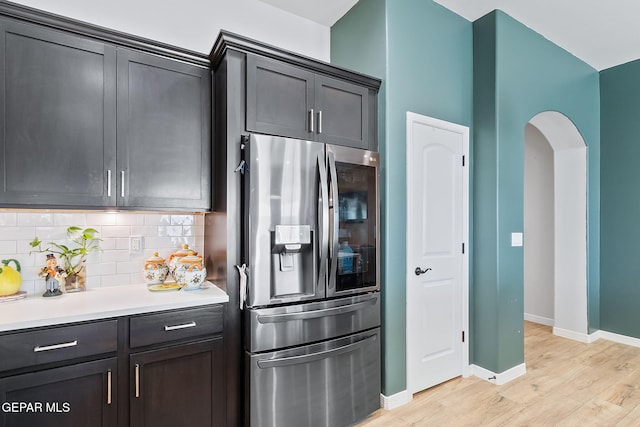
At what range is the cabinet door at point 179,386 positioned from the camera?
69.4 inches

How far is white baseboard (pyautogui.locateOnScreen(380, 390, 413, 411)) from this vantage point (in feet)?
8.27

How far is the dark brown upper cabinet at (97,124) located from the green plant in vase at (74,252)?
0.36 m

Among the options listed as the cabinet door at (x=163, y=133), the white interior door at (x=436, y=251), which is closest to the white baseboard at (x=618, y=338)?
the white interior door at (x=436, y=251)

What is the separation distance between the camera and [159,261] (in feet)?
7.51

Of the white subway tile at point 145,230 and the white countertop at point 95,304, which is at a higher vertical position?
the white subway tile at point 145,230

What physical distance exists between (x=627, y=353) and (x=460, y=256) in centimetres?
230

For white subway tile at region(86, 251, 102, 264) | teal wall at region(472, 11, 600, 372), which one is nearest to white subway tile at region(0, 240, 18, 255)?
white subway tile at region(86, 251, 102, 264)

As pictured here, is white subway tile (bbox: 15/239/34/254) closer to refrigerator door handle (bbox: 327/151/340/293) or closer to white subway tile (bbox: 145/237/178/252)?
white subway tile (bbox: 145/237/178/252)

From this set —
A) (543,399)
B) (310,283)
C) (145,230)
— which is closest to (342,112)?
(310,283)

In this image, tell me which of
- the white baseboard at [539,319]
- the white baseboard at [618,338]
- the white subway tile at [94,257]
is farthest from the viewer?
the white baseboard at [539,319]

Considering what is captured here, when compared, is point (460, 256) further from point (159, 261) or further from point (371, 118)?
point (159, 261)

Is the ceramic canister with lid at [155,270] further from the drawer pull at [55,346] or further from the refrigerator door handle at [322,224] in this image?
the refrigerator door handle at [322,224]

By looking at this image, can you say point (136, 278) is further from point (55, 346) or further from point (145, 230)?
point (55, 346)

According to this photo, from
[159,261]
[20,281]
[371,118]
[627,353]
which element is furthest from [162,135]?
[627,353]
